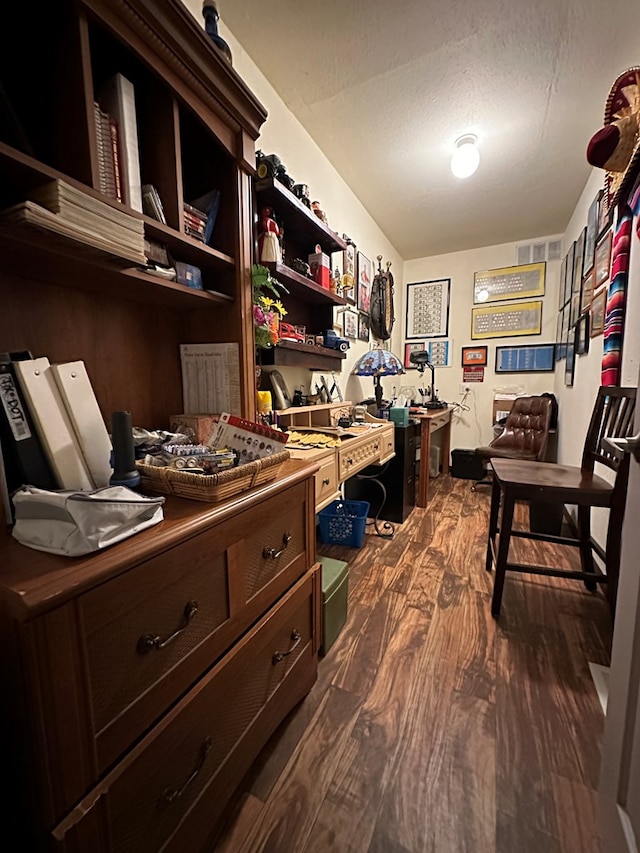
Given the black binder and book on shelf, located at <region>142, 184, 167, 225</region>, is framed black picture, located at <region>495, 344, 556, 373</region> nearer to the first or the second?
book on shelf, located at <region>142, 184, 167, 225</region>

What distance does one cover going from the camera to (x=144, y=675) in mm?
597

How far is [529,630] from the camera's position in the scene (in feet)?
4.97

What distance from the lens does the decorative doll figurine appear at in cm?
139

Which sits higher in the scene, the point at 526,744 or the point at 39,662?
the point at 39,662

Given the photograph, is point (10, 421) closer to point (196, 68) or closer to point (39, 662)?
point (39, 662)

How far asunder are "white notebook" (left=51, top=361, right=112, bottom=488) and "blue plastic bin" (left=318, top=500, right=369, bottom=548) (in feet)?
5.47

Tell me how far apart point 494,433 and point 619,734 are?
3464 millimetres

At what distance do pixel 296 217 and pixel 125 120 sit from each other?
941 mm

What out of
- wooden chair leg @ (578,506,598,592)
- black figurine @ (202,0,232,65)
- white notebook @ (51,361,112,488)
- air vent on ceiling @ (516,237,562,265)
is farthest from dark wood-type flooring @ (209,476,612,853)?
air vent on ceiling @ (516,237,562,265)

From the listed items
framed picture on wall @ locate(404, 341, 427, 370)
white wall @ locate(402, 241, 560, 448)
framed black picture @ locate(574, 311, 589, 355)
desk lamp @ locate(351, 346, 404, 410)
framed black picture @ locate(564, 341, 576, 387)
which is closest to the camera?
framed black picture @ locate(574, 311, 589, 355)

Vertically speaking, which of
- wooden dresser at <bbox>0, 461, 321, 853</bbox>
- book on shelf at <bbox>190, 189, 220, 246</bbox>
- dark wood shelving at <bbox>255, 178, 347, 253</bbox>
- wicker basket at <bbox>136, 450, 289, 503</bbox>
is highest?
dark wood shelving at <bbox>255, 178, 347, 253</bbox>

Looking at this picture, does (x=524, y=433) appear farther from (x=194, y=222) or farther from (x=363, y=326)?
(x=194, y=222)

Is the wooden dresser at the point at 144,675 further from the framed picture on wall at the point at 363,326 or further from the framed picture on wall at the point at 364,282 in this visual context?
the framed picture on wall at the point at 364,282

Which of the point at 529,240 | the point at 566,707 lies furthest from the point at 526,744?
the point at 529,240
